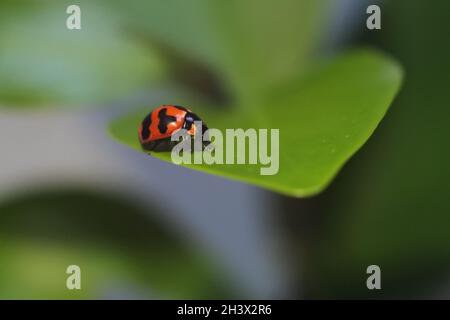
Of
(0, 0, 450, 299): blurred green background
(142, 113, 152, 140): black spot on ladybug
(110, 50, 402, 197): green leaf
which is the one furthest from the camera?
(0, 0, 450, 299): blurred green background

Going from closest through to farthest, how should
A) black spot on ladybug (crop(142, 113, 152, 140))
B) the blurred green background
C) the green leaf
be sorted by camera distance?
the green leaf < black spot on ladybug (crop(142, 113, 152, 140)) < the blurred green background

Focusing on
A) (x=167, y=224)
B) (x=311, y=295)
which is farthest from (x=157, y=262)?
(x=311, y=295)

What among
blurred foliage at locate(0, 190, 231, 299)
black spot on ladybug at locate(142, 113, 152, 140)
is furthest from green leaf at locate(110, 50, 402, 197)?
blurred foliage at locate(0, 190, 231, 299)

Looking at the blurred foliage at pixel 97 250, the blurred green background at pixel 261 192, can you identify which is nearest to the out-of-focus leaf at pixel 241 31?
the blurred green background at pixel 261 192

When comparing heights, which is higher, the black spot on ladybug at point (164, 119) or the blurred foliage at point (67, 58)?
the blurred foliage at point (67, 58)

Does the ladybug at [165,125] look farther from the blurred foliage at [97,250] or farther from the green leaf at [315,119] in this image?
the blurred foliage at [97,250]

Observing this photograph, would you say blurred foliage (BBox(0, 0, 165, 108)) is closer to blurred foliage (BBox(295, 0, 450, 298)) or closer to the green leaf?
the green leaf

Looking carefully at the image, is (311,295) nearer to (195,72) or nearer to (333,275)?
(333,275)
